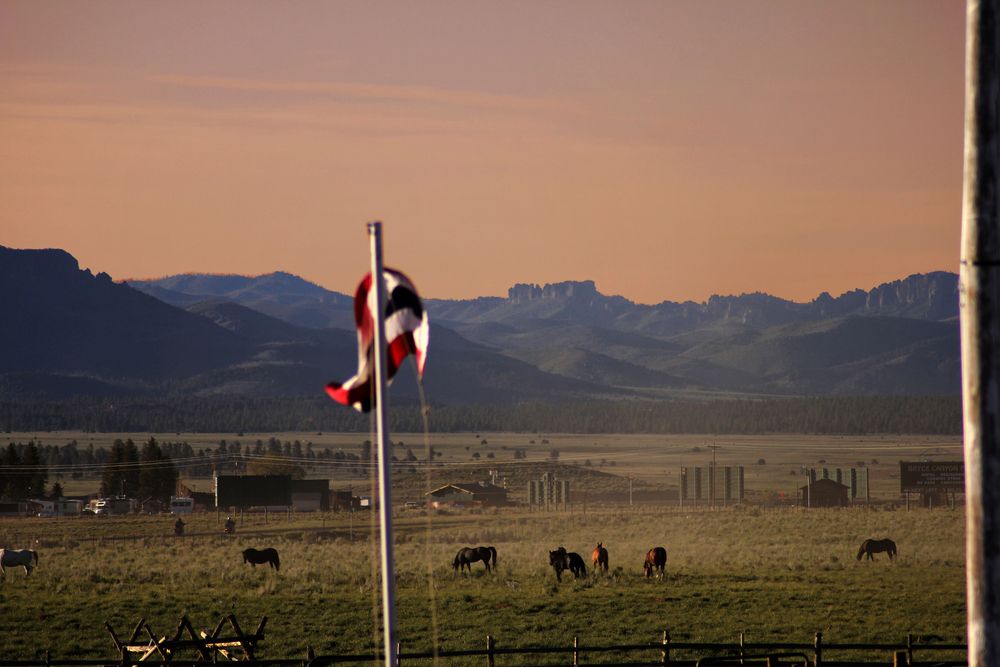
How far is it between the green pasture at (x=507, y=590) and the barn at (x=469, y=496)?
1257 inches

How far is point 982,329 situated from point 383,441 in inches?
186

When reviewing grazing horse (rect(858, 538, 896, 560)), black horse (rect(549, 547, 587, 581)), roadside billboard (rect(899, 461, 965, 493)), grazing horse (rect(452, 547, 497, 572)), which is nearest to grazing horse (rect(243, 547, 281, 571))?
grazing horse (rect(452, 547, 497, 572))

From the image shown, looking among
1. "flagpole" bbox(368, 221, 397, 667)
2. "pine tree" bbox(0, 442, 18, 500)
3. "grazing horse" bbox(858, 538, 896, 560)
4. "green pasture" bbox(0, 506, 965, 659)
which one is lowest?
"green pasture" bbox(0, 506, 965, 659)

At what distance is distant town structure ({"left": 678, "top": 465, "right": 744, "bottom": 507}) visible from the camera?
10756cm

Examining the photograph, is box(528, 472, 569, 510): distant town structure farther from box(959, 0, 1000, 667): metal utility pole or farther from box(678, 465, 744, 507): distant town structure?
box(959, 0, 1000, 667): metal utility pole

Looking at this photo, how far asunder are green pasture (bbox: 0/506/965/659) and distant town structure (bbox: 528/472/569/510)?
30.3 metres

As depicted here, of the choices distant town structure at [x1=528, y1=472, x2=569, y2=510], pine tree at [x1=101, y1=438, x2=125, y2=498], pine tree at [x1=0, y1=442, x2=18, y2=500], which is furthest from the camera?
pine tree at [x1=101, y1=438, x2=125, y2=498]

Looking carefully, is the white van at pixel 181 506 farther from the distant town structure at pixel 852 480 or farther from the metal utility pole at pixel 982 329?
the metal utility pole at pixel 982 329

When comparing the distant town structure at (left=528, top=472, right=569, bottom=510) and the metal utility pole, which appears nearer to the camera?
the metal utility pole

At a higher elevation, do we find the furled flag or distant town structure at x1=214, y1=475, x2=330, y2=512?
the furled flag

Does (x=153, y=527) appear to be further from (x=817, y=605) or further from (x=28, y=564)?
(x=817, y=605)

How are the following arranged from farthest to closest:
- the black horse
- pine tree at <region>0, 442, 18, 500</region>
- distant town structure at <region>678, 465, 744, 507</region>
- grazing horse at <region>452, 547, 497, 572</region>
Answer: distant town structure at <region>678, 465, 744, 507</region> → pine tree at <region>0, 442, 18, 500</region> → grazing horse at <region>452, 547, 497, 572</region> → the black horse

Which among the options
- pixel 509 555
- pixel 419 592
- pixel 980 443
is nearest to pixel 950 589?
pixel 419 592

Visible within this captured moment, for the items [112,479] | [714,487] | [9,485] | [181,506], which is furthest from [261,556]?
[714,487]
